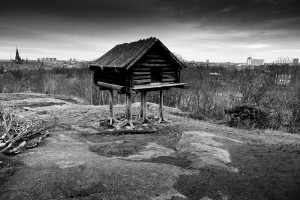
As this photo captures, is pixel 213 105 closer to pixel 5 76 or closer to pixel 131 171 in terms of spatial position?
pixel 131 171

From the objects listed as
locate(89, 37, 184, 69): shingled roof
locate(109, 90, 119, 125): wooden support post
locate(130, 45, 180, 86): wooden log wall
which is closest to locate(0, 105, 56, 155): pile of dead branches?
locate(109, 90, 119, 125): wooden support post

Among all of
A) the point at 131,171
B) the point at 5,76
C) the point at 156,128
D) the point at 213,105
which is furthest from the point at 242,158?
the point at 5,76

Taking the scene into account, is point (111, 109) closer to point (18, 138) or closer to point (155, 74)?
point (155, 74)

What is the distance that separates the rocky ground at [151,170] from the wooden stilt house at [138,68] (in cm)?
318

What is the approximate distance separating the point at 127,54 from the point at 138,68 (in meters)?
Answer: 1.16

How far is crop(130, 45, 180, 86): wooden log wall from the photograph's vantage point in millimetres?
13000

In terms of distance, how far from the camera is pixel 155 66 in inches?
545

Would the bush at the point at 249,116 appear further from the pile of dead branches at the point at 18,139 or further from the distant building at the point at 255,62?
the distant building at the point at 255,62

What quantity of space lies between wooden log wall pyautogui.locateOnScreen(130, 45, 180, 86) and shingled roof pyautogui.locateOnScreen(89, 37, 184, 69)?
1.54 feet

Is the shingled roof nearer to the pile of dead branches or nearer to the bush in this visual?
the pile of dead branches

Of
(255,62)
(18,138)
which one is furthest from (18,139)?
(255,62)

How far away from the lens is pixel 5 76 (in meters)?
46.6

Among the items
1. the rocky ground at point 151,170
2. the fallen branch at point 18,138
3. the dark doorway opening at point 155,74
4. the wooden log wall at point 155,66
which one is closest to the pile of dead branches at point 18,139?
the fallen branch at point 18,138

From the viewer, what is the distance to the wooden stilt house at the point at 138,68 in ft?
41.7
